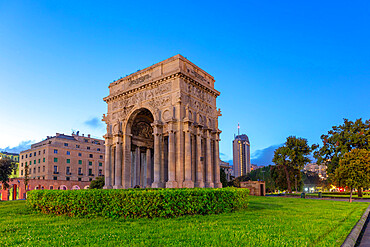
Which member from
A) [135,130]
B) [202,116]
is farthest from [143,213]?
[135,130]

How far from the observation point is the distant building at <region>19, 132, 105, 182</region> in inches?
2490

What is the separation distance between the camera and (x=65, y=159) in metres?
65.7

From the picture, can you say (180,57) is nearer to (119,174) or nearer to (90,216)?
(119,174)

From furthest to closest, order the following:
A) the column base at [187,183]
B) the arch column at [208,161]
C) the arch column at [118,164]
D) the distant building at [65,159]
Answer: the distant building at [65,159], the arch column at [118,164], the arch column at [208,161], the column base at [187,183]

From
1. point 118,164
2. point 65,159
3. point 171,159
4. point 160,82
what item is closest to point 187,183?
point 171,159

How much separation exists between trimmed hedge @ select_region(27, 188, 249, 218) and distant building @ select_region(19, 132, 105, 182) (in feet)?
175

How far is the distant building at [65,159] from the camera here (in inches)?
2490

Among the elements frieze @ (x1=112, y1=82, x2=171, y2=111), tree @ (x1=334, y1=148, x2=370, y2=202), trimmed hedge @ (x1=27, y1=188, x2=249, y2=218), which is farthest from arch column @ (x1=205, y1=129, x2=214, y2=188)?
trimmed hedge @ (x1=27, y1=188, x2=249, y2=218)

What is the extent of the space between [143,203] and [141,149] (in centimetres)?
2396

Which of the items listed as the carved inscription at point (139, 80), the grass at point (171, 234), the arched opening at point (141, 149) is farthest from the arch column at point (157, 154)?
the grass at point (171, 234)

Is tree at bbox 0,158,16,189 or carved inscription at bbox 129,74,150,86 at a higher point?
carved inscription at bbox 129,74,150,86

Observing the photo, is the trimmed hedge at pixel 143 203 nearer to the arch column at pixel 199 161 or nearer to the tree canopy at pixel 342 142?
the arch column at pixel 199 161

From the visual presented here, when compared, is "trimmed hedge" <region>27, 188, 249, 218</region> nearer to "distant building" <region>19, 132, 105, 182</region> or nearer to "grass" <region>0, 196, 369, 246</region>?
"grass" <region>0, 196, 369, 246</region>

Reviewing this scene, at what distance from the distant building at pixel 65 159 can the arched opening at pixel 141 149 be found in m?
35.3
